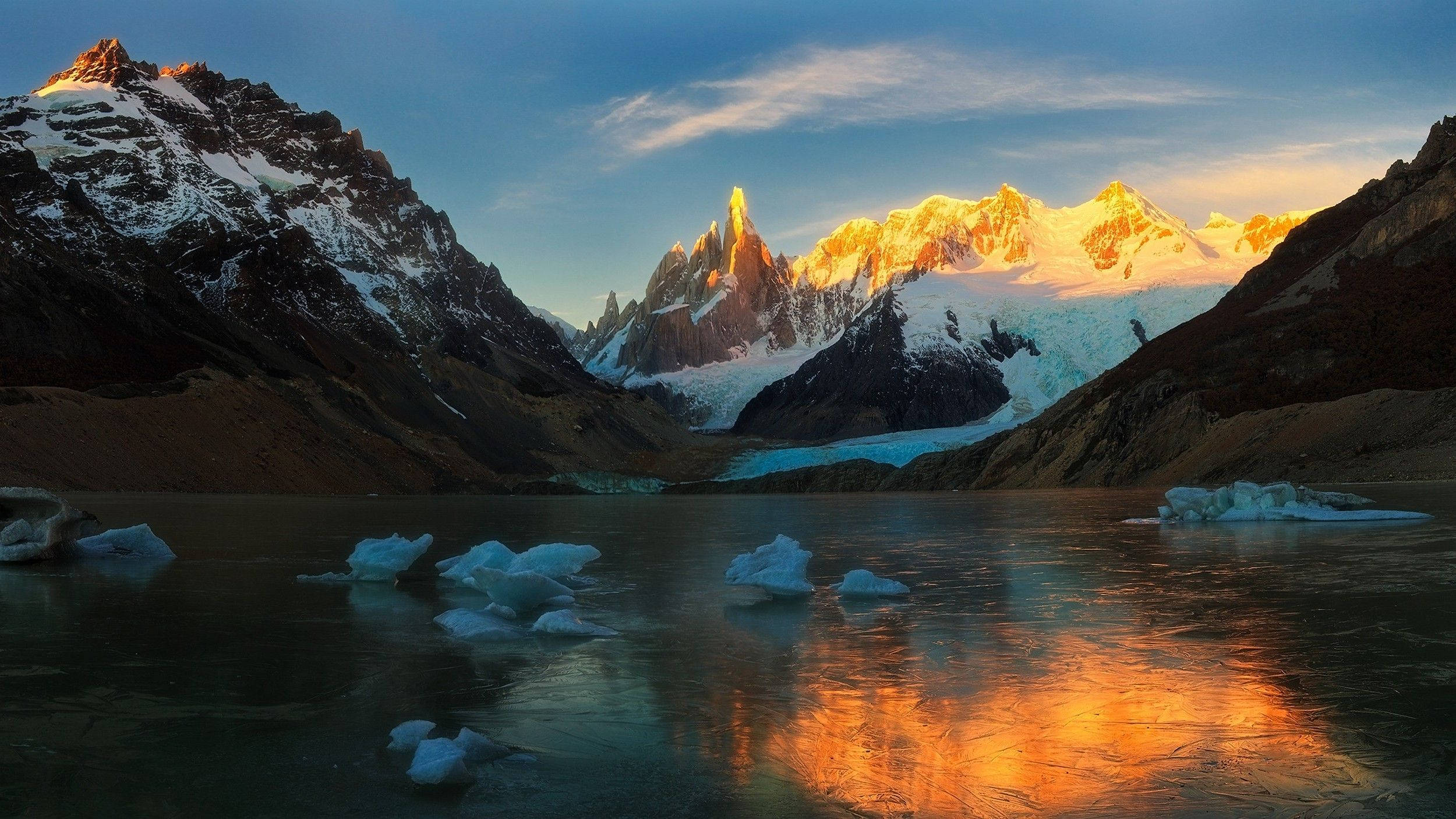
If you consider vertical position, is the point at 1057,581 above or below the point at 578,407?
below

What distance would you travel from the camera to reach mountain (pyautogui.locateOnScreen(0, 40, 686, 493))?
277 ft

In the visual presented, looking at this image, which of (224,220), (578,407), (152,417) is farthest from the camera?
(578,407)

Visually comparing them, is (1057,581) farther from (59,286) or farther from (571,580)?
(59,286)

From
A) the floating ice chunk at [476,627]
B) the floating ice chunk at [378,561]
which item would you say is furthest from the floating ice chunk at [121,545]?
the floating ice chunk at [476,627]

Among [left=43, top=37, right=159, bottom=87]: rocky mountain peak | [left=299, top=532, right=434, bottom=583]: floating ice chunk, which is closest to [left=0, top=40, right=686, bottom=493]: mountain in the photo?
[left=43, top=37, right=159, bottom=87]: rocky mountain peak

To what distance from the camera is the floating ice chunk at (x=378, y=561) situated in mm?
23984

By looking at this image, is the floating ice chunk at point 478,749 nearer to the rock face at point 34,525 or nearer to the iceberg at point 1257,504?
the rock face at point 34,525

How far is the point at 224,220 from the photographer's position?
145125 millimetres

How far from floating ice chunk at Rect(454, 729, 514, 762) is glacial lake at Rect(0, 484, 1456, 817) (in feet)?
0.99

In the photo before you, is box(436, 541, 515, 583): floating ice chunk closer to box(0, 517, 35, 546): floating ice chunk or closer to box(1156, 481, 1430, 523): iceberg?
box(0, 517, 35, 546): floating ice chunk

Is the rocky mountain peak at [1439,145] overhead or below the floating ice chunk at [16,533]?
overhead

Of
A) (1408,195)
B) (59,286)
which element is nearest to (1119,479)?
(1408,195)

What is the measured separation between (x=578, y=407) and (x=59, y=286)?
274 ft

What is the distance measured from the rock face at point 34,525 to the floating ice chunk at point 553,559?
11916mm
